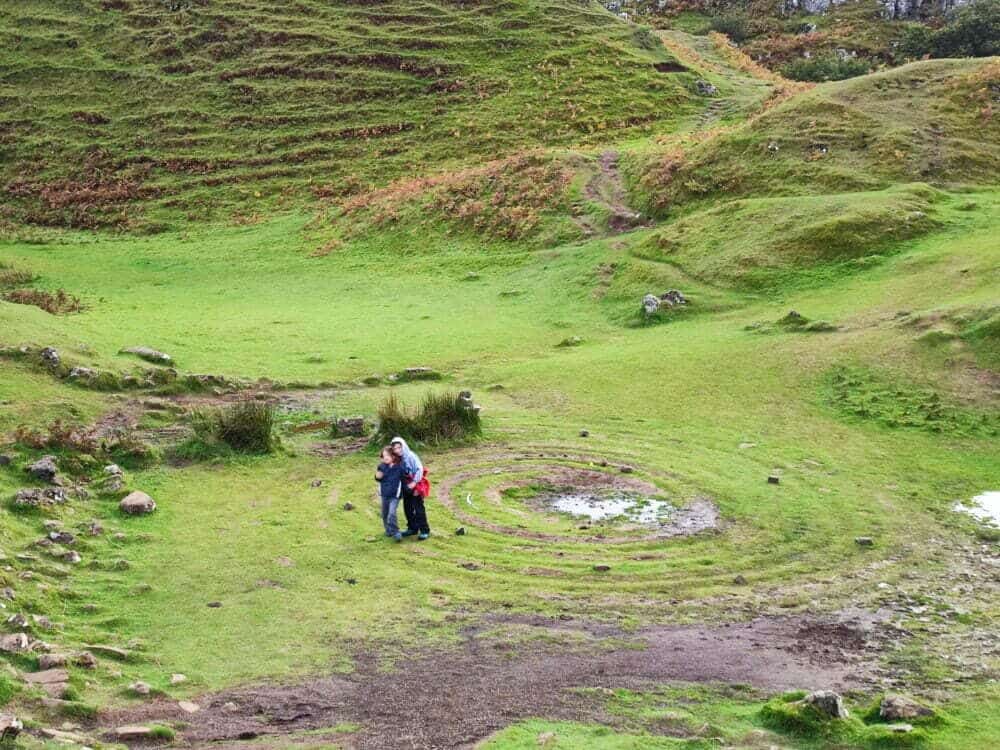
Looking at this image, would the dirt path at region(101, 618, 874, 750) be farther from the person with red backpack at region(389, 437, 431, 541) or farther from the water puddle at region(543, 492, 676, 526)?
the water puddle at region(543, 492, 676, 526)

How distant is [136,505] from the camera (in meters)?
16.5

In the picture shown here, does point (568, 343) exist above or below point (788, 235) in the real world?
below

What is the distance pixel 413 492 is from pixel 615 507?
12.0 feet

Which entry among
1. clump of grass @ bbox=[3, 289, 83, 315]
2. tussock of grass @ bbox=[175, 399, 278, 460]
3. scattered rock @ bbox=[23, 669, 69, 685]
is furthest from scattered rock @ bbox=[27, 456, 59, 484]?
clump of grass @ bbox=[3, 289, 83, 315]

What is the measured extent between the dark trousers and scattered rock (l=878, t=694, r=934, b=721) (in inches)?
308

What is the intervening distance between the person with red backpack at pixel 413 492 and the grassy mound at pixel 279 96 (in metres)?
37.7

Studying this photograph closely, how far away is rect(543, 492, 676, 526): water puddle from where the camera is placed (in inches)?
675

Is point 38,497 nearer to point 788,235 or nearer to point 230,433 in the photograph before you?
point 230,433

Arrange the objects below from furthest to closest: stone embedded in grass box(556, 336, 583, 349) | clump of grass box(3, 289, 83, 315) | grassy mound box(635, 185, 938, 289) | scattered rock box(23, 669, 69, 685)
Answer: clump of grass box(3, 289, 83, 315) → grassy mound box(635, 185, 938, 289) → stone embedded in grass box(556, 336, 583, 349) → scattered rock box(23, 669, 69, 685)

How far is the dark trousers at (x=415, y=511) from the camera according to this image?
1614cm

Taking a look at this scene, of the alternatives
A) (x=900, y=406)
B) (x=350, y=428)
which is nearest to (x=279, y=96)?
(x=350, y=428)

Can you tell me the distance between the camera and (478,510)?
17.4 m

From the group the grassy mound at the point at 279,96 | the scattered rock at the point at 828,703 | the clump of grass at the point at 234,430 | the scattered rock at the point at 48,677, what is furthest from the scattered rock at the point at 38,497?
the grassy mound at the point at 279,96

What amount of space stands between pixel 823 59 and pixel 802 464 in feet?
209
